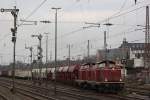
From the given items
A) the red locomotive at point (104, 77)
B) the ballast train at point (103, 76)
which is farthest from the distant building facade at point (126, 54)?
the red locomotive at point (104, 77)

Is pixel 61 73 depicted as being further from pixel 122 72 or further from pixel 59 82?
pixel 122 72

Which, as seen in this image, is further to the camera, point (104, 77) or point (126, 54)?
point (126, 54)

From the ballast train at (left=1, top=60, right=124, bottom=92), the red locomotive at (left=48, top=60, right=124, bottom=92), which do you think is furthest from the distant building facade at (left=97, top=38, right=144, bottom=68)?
the red locomotive at (left=48, top=60, right=124, bottom=92)

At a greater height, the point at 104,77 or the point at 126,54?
the point at 126,54

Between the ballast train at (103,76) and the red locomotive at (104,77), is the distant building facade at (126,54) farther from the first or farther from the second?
the red locomotive at (104,77)

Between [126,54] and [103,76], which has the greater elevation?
[126,54]

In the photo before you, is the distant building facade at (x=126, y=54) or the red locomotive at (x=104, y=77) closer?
the red locomotive at (x=104, y=77)

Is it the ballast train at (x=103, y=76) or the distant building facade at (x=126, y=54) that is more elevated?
the distant building facade at (x=126, y=54)

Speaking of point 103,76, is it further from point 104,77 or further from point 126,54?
point 126,54

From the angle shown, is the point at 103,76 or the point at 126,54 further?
the point at 126,54

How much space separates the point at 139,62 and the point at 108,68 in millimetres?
51887

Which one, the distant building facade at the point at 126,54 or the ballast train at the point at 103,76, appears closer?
the ballast train at the point at 103,76

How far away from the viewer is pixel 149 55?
66125 mm

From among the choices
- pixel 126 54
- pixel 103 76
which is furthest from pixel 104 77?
pixel 126 54
